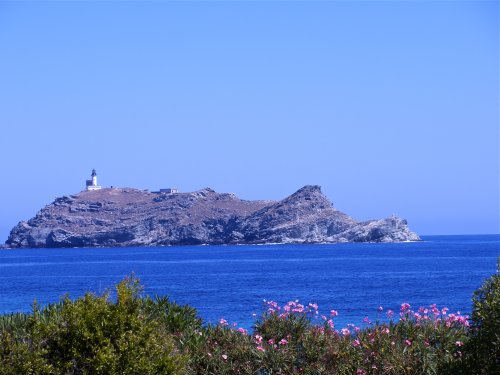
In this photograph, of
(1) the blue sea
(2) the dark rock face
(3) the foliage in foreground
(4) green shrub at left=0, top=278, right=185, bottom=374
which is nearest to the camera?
(4) green shrub at left=0, top=278, right=185, bottom=374

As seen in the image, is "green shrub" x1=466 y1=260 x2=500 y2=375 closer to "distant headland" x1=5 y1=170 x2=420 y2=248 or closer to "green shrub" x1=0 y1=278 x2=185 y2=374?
"green shrub" x1=0 y1=278 x2=185 y2=374

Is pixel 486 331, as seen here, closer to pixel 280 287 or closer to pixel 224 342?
pixel 224 342

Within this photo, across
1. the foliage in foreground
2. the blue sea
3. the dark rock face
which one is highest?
the dark rock face

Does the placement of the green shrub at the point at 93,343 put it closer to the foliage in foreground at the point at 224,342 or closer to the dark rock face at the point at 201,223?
the foliage in foreground at the point at 224,342

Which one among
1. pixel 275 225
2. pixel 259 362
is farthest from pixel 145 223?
pixel 259 362

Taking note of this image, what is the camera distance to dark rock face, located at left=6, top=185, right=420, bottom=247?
598 ft

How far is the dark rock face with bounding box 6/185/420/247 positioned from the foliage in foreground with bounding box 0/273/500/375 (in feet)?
547

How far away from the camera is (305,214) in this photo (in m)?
182

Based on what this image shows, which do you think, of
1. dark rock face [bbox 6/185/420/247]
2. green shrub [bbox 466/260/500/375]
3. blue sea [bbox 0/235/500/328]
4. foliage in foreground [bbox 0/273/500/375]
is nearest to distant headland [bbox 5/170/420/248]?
dark rock face [bbox 6/185/420/247]

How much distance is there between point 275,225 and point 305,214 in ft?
23.4

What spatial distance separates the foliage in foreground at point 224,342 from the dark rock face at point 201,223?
167m

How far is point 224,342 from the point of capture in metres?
13.3

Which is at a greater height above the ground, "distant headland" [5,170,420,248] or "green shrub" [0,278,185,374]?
"distant headland" [5,170,420,248]

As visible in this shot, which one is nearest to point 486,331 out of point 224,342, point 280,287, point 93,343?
point 224,342
